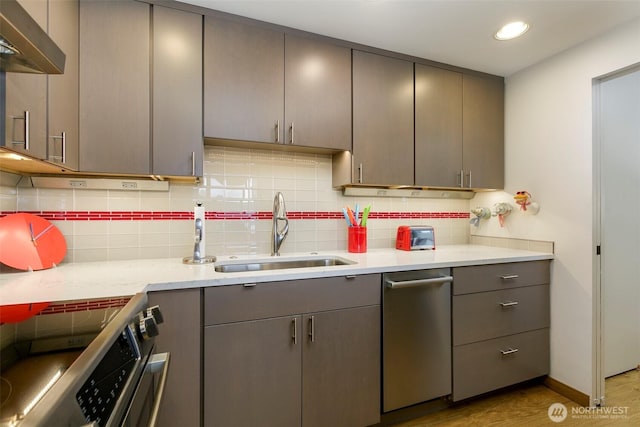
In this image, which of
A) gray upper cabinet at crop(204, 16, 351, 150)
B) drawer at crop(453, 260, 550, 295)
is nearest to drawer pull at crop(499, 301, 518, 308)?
drawer at crop(453, 260, 550, 295)

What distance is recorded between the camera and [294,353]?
1428 millimetres

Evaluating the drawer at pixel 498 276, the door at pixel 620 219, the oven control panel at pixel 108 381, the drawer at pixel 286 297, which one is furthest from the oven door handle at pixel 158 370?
the door at pixel 620 219

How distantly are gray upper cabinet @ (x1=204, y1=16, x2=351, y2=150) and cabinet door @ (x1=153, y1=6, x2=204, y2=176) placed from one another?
6cm

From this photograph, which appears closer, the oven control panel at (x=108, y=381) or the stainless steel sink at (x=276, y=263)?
the oven control panel at (x=108, y=381)

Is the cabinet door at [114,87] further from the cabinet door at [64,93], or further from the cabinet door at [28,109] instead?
the cabinet door at [28,109]

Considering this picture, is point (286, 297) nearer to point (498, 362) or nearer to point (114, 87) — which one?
point (114, 87)

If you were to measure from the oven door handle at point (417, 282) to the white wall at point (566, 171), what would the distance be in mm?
931

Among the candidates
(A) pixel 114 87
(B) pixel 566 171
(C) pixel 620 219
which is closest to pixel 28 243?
(A) pixel 114 87

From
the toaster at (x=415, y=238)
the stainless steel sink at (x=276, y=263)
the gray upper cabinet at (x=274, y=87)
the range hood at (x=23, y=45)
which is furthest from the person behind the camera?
the toaster at (x=415, y=238)

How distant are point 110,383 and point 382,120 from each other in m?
1.91

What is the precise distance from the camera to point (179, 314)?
1.24 metres

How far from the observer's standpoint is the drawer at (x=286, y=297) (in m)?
1.31

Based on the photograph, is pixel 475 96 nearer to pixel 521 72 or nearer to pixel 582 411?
pixel 521 72

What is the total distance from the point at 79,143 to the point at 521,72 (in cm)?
295
